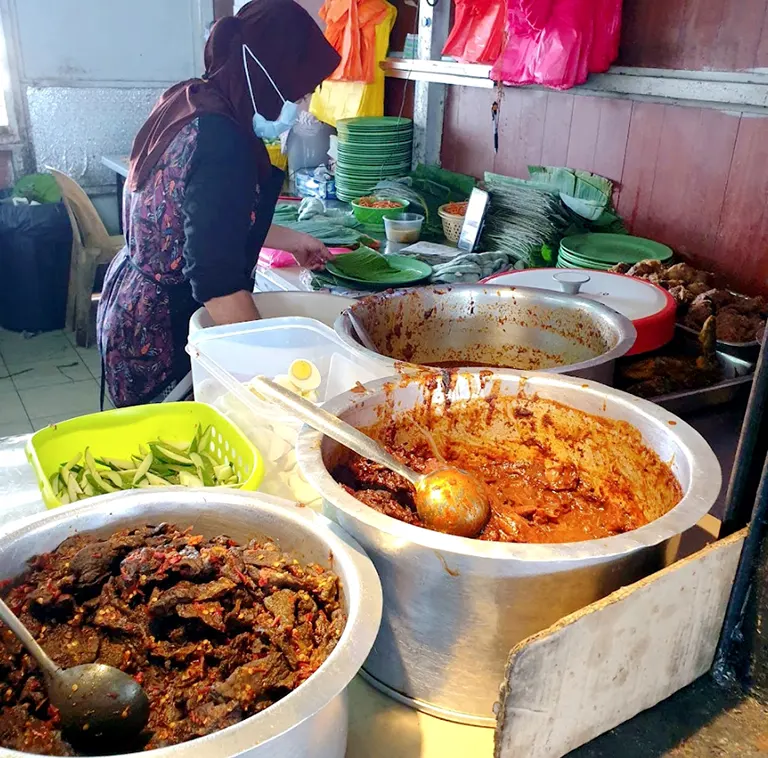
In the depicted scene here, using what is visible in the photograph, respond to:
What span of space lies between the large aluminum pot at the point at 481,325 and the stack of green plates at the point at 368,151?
257cm

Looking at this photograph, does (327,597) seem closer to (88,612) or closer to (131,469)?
(88,612)

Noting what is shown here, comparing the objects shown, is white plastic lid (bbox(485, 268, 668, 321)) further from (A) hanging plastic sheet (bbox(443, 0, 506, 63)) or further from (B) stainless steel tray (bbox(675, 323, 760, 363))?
(A) hanging plastic sheet (bbox(443, 0, 506, 63))

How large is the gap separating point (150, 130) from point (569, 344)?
1415 mm

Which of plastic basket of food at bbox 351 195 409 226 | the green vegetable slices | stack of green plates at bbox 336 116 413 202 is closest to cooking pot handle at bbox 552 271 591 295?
the green vegetable slices

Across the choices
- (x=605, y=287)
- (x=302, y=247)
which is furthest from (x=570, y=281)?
(x=302, y=247)

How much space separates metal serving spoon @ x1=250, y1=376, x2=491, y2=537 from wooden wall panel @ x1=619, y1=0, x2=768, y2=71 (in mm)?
2265

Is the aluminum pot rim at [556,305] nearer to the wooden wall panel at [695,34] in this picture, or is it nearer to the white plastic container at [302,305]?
the white plastic container at [302,305]

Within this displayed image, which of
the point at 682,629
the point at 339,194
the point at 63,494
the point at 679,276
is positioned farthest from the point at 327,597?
the point at 339,194

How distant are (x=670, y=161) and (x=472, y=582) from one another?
260 centimetres

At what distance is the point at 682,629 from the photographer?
82 centimetres

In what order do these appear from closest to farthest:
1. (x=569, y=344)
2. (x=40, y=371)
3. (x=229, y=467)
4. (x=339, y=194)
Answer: (x=229, y=467) < (x=569, y=344) < (x=339, y=194) < (x=40, y=371)

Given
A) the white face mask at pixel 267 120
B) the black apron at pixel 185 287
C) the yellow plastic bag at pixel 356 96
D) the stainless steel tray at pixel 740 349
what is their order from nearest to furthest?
the stainless steel tray at pixel 740 349 → the white face mask at pixel 267 120 → the black apron at pixel 185 287 → the yellow plastic bag at pixel 356 96

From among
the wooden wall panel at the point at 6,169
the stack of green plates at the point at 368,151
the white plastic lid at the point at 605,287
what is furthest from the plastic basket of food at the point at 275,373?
the wooden wall panel at the point at 6,169

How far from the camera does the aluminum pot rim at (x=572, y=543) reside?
791 mm
